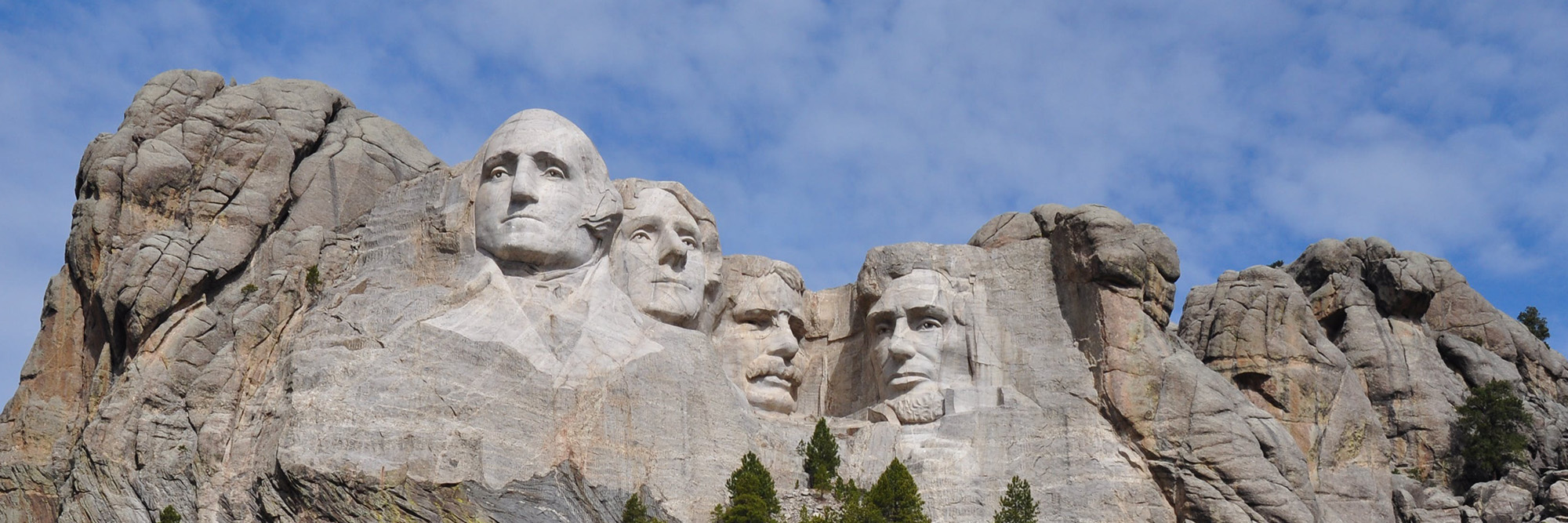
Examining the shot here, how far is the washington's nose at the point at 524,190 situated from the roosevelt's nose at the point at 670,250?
2891 mm

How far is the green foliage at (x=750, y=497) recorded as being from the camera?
31.2 m

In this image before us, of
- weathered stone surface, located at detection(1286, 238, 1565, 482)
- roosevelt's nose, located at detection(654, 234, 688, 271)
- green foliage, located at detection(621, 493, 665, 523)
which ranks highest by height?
weathered stone surface, located at detection(1286, 238, 1565, 482)

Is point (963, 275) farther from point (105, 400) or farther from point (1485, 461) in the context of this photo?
point (105, 400)

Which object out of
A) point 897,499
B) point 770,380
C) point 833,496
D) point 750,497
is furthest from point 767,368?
point 750,497

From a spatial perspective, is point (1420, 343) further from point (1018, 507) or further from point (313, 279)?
point (313, 279)

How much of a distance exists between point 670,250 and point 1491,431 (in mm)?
16929

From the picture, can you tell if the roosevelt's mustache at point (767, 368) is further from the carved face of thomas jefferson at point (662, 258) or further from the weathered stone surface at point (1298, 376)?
the weathered stone surface at point (1298, 376)

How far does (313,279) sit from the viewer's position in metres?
33.6

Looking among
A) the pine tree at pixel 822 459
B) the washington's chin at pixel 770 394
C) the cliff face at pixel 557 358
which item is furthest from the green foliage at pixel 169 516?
the washington's chin at pixel 770 394

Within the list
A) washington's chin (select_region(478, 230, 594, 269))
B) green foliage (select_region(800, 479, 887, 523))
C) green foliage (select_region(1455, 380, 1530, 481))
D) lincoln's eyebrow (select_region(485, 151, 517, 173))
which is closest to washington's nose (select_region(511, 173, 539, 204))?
washington's chin (select_region(478, 230, 594, 269))

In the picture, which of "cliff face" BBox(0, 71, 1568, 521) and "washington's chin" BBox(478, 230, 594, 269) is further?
"washington's chin" BBox(478, 230, 594, 269)

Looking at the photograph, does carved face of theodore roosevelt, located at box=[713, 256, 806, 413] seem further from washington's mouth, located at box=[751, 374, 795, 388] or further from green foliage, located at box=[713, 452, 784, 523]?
green foliage, located at box=[713, 452, 784, 523]

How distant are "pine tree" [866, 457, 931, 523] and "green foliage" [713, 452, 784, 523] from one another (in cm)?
147

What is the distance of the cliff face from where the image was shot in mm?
30641
